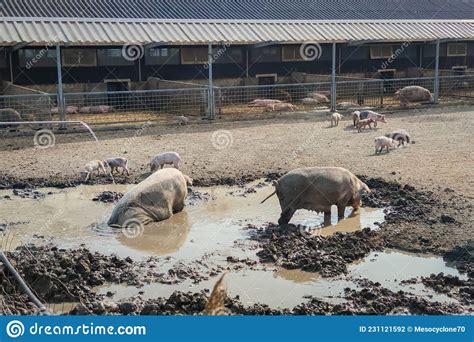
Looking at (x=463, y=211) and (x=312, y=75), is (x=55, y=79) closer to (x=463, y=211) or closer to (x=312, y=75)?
(x=312, y=75)

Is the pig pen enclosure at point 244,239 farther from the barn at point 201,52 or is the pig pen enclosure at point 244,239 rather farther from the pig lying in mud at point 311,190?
the barn at point 201,52

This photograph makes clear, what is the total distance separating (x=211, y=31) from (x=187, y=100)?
2.34 meters

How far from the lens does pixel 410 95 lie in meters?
20.4

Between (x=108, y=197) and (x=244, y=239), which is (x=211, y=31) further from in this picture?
(x=244, y=239)

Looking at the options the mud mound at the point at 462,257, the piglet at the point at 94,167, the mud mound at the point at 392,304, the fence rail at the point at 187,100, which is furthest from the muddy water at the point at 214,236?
the fence rail at the point at 187,100

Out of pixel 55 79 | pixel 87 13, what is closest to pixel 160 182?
pixel 55 79

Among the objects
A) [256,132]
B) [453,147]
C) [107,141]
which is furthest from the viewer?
[256,132]

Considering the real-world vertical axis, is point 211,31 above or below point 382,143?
above

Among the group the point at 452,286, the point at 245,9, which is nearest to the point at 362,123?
the point at 452,286

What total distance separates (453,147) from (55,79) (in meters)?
12.5

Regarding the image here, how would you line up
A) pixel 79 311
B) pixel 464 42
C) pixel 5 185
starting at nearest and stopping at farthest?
pixel 79 311, pixel 5 185, pixel 464 42

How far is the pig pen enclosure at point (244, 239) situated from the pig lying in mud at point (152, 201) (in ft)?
0.60

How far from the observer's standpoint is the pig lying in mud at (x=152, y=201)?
8688 mm

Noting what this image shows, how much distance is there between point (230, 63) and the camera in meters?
22.7
